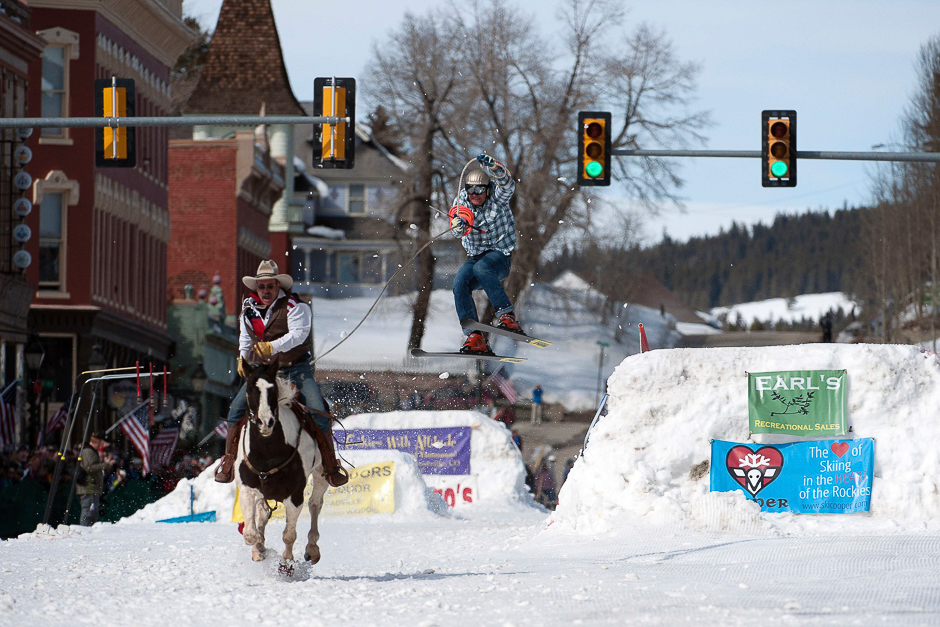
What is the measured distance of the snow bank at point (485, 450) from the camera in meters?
30.5

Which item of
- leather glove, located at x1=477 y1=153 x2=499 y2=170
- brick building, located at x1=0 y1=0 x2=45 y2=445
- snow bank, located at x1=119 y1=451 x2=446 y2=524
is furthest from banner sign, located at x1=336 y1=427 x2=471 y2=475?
leather glove, located at x1=477 y1=153 x2=499 y2=170

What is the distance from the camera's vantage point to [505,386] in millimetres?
42469

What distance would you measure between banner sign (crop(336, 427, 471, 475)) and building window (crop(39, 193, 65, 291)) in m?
12.2

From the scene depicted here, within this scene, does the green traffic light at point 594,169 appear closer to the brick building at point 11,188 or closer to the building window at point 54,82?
the brick building at point 11,188

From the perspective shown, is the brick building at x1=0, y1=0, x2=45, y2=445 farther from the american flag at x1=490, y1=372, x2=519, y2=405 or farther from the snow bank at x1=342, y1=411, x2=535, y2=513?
the american flag at x1=490, y1=372, x2=519, y2=405

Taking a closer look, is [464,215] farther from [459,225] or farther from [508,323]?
[508,323]

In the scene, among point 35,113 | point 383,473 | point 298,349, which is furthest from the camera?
point 35,113

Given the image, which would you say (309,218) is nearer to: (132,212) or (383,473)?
(132,212)

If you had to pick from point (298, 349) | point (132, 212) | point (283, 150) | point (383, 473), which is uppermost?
point (283, 150)

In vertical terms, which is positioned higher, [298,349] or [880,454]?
[298,349]

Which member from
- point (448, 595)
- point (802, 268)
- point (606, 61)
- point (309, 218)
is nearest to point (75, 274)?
point (606, 61)

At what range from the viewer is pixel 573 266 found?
4847cm

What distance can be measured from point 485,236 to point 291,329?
370 cm

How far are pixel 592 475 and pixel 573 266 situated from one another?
2892cm
